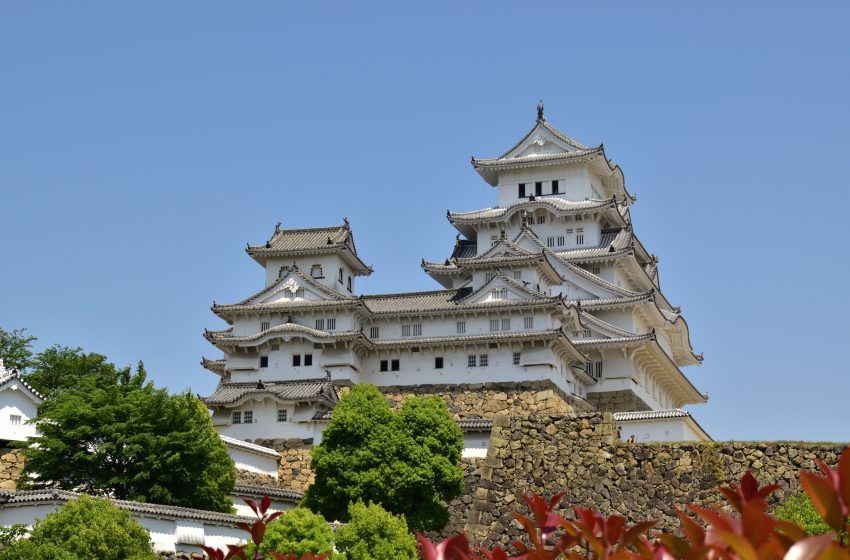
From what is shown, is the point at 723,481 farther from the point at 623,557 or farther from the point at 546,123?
the point at 546,123

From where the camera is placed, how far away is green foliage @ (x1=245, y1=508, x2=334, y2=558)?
25.7 m

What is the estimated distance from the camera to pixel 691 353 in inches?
2630

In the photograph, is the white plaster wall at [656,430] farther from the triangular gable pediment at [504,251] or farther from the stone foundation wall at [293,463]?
the triangular gable pediment at [504,251]

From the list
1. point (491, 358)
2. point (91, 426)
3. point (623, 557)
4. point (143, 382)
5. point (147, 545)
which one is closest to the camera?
point (623, 557)

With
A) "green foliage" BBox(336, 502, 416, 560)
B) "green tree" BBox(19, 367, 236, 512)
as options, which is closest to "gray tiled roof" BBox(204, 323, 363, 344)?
"green tree" BBox(19, 367, 236, 512)

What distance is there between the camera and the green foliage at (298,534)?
25.7 m

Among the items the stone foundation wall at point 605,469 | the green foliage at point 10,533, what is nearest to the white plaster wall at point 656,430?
the stone foundation wall at point 605,469

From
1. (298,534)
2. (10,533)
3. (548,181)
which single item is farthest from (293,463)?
(548,181)

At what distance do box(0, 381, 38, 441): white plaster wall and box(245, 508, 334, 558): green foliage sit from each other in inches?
505

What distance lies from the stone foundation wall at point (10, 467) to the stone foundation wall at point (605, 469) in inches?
525

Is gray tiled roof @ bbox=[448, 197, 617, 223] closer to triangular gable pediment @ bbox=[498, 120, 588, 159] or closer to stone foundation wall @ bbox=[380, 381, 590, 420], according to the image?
triangular gable pediment @ bbox=[498, 120, 588, 159]

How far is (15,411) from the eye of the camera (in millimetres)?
35906

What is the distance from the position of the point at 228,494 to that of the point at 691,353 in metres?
37.8

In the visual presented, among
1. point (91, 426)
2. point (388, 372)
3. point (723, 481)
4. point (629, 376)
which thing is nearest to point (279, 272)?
point (388, 372)
